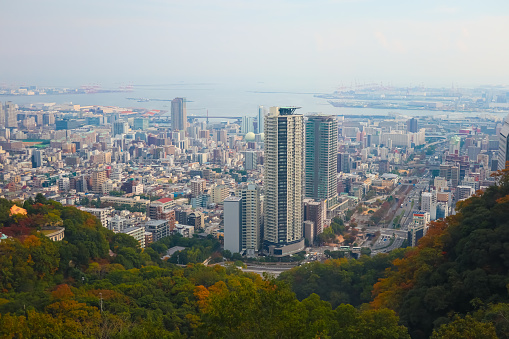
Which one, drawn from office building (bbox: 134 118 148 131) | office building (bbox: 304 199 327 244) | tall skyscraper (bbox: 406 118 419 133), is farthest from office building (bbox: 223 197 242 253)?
office building (bbox: 134 118 148 131)

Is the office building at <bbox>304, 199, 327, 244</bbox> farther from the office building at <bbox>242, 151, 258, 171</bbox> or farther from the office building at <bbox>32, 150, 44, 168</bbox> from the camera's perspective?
the office building at <bbox>32, 150, 44, 168</bbox>

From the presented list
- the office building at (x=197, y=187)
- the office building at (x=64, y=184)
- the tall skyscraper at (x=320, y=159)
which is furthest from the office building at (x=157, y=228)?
the office building at (x=64, y=184)

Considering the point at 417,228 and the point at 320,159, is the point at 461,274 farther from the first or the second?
the point at 320,159

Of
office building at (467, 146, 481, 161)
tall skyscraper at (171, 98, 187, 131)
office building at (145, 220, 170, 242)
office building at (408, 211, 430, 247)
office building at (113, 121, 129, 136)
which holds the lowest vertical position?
office building at (145, 220, 170, 242)

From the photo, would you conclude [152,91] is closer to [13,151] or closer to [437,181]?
[13,151]

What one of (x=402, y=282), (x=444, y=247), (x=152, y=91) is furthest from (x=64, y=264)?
(x=152, y=91)

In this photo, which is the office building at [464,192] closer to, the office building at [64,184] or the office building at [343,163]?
the office building at [343,163]

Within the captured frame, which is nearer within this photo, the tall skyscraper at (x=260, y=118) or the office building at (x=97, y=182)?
the office building at (x=97, y=182)
